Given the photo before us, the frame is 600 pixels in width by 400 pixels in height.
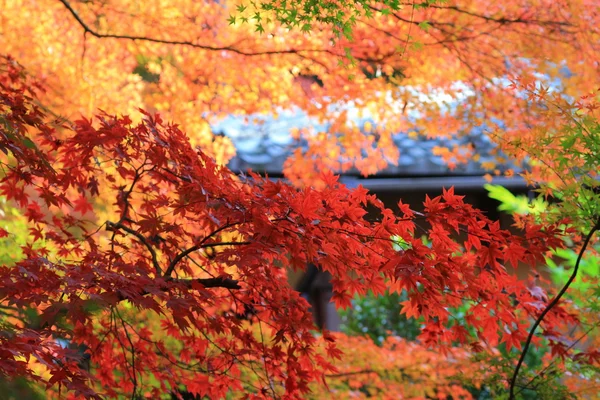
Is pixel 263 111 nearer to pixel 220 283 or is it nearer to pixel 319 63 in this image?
pixel 319 63

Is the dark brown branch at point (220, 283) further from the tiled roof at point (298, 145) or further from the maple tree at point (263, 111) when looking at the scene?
the tiled roof at point (298, 145)

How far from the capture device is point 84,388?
251 cm

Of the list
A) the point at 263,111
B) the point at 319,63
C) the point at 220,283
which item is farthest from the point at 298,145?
the point at 220,283

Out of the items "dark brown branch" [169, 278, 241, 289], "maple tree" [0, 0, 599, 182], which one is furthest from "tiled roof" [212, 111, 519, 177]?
"dark brown branch" [169, 278, 241, 289]

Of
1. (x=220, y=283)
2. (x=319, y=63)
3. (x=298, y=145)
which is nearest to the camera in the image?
(x=220, y=283)

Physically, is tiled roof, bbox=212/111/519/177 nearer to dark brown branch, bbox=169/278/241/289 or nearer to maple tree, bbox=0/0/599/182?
maple tree, bbox=0/0/599/182

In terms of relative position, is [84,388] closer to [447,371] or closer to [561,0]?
[447,371]

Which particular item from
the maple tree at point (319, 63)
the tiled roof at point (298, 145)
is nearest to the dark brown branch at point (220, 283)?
the maple tree at point (319, 63)

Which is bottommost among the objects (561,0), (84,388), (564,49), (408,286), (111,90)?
(84,388)

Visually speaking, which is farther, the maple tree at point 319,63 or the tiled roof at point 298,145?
the tiled roof at point 298,145

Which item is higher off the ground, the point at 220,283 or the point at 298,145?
the point at 298,145

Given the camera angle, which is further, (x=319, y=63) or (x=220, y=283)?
(x=319, y=63)

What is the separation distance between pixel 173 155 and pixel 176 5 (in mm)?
4600

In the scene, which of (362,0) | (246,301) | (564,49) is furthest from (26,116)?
(564,49)
